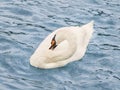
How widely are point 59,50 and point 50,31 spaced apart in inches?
61.4

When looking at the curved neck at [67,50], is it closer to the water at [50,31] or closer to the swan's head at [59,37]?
the swan's head at [59,37]

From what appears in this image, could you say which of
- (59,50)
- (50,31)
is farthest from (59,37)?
(50,31)

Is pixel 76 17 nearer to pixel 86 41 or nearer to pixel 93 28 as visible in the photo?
pixel 93 28

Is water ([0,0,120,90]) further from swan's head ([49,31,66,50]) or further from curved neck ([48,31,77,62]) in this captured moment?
swan's head ([49,31,66,50])

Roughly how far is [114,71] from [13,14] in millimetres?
3662

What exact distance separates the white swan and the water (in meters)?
0.13

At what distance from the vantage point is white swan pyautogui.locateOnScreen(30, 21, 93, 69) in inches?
417

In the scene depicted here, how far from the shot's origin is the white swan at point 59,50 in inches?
417

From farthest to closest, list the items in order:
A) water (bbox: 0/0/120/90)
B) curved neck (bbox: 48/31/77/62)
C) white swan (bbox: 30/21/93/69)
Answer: curved neck (bbox: 48/31/77/62), white swan (bbox: 30/21/93/69), water (bbox: 0/0/120/90)

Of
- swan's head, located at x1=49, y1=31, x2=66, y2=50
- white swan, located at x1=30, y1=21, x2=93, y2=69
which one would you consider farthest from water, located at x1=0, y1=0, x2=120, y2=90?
swan's head, located at x1=49, y1=31, x2=66, y2=50

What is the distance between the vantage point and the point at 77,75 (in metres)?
10.2

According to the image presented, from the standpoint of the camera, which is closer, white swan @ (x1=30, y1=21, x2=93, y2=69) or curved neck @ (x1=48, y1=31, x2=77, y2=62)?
white swan @ (x1=30, y1=21, x2=93, y2=69)

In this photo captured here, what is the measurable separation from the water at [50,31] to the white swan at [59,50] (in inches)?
5.1

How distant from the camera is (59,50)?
10859mm
